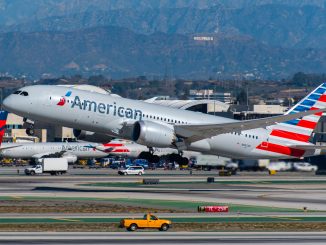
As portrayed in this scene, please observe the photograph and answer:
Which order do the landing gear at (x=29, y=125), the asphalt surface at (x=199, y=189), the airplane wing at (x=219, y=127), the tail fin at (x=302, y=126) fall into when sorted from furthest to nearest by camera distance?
the tail fin at (x=302, y=126), the asphalt surface at (x=199, y=189), the airplane wing at (x=219, y=127), the landing gear at (x=29, y=125)

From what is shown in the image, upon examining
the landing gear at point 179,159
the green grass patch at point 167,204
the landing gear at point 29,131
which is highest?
the landing gear at point 29,131

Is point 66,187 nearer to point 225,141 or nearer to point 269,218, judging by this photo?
point 225,141

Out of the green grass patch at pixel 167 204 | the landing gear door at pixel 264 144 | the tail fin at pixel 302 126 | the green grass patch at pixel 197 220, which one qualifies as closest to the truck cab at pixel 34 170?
the green grass patch at pixel 167 204

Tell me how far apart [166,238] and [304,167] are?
35419 millimetres

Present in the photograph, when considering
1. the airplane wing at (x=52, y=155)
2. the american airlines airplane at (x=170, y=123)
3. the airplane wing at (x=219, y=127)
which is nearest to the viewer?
the american airlines airplane at (x=170, y=123)

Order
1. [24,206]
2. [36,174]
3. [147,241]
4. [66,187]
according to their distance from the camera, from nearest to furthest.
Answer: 1. [147,241]
2. [24,206]
3. [66,187]
4. [36,174]

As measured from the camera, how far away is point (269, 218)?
83.4m

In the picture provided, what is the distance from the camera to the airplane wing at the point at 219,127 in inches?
3976

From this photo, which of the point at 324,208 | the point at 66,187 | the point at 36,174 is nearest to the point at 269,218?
the point at 324,208

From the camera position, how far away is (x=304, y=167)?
101625 millimetres

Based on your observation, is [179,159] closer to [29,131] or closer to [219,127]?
[219,127]

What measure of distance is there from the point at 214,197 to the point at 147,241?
123 feet

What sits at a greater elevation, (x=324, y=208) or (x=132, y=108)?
(x=132, y=108)

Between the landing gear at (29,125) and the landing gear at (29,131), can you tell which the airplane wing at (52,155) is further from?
the landing gear at (29,131)
